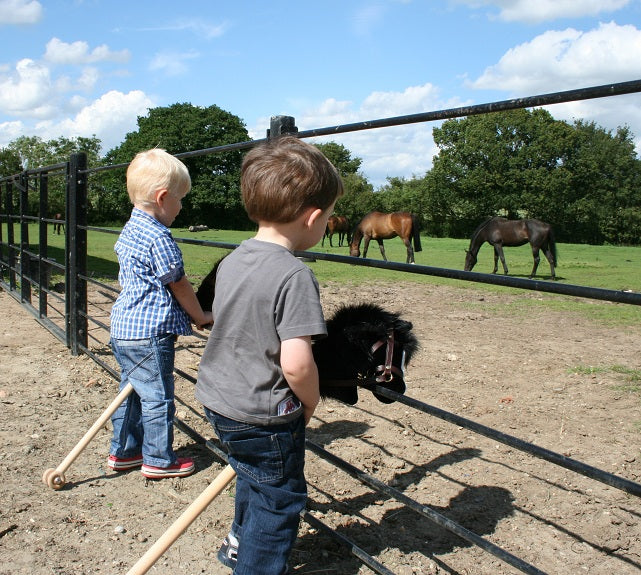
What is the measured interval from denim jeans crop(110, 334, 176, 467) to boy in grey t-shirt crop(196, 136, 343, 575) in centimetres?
105

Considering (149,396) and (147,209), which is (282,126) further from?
(149,396)

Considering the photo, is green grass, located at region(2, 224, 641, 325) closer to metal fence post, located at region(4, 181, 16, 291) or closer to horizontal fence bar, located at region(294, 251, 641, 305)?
metal fence post, located at region(4, 181, 16, 291)

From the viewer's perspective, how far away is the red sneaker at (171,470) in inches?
115

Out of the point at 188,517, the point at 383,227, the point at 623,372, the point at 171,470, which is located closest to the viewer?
the point at 188,517

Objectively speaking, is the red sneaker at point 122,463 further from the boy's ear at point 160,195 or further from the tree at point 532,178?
the tree at point 532,178

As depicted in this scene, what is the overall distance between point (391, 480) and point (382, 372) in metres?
1.37

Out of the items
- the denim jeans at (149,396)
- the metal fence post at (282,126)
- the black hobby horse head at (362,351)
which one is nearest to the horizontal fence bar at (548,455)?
the black hobby horse head at (362,351)

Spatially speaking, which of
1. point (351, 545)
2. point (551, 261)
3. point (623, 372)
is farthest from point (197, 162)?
point (351, 545)

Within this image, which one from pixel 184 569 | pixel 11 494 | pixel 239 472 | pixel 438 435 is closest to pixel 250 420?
pixel 239 472

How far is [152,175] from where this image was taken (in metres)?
2.61

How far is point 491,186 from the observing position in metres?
32.2

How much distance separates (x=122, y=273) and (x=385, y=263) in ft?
4.23

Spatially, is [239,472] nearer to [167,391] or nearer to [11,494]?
[167,391]

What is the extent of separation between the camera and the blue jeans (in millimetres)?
1687
